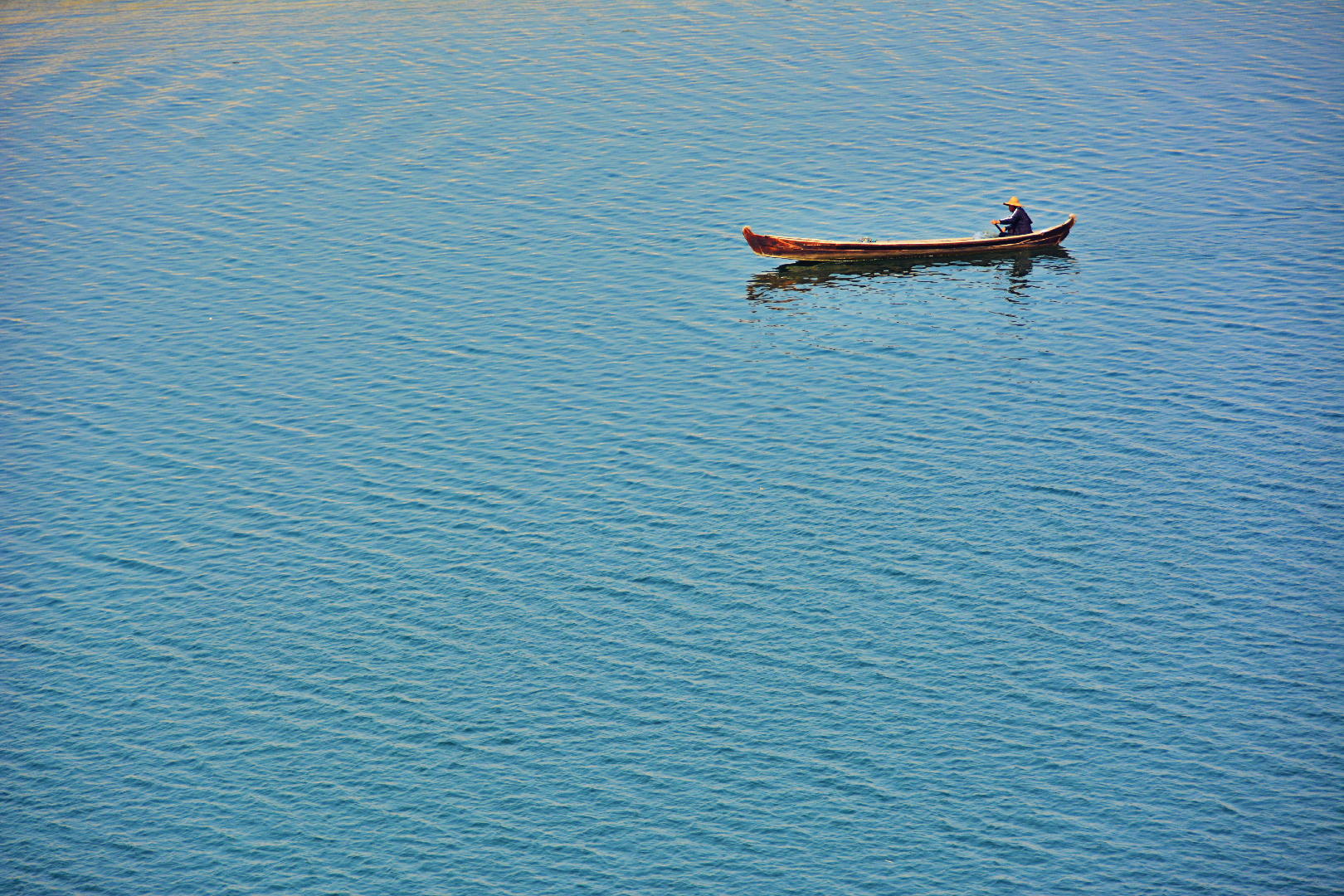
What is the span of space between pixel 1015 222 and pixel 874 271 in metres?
9.90

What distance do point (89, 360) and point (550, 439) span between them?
3212 centimetres

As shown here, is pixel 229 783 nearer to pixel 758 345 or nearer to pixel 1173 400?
pixel 758 345

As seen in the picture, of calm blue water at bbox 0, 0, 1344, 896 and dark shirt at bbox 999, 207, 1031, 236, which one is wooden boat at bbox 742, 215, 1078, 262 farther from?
calm blue water at bbox 0, 0, 1344, 896

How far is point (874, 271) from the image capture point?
81438 millimetres

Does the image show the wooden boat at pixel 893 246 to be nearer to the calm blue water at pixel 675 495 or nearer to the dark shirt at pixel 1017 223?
the dark shirt at pixel 1017 223

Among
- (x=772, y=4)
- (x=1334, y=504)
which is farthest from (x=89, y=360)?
(x=772, y=4)

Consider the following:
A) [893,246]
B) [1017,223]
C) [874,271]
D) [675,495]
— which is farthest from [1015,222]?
[675,495]

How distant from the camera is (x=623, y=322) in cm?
7750

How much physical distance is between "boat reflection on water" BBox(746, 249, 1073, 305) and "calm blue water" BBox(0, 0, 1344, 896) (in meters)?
0.36

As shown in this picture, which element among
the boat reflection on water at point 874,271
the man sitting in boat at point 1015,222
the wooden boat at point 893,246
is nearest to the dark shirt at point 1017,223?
the man sitting in boat at point 1015,222

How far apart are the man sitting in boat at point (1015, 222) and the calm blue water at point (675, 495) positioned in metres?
2.57

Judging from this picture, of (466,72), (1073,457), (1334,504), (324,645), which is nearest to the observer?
(324,645)

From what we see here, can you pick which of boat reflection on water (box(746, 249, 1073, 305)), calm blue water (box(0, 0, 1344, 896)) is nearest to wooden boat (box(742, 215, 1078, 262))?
boat reflection on water (box(746, 249, 1073, 305))

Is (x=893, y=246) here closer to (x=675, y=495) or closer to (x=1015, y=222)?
(x=1015, y=222)
